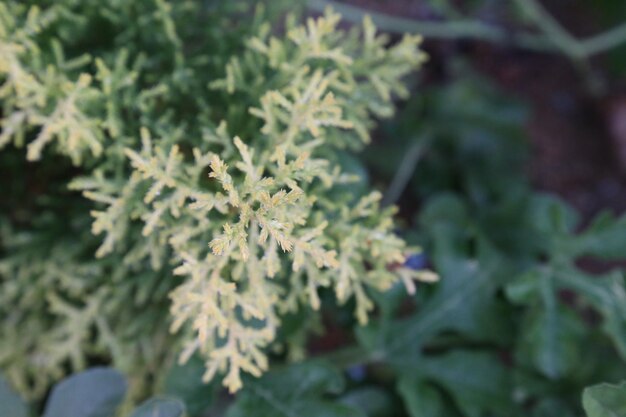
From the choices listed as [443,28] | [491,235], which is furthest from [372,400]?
[443,28]

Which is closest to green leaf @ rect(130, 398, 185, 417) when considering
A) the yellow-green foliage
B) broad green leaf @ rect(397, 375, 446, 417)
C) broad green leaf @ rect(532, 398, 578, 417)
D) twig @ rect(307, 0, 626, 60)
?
the yellow-green foliage

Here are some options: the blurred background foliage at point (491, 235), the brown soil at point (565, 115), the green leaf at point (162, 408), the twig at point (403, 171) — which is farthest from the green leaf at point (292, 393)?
the brown soil at point (565, 115)

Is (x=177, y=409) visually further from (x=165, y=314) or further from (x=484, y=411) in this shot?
(x=484, y=411)

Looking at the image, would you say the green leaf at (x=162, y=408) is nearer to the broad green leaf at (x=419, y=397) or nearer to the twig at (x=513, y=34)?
the broad green leaf at (x=419, y=397)

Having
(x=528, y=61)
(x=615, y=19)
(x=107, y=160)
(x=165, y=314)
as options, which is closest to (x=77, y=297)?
(x=165, y=314)

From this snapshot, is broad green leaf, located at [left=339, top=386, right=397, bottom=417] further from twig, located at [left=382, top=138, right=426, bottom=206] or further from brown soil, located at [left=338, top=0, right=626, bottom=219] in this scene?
brown soil, located at [left=338, top=0, right=626, bottom=219]

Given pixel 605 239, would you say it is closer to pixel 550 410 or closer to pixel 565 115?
pixel 550 410
